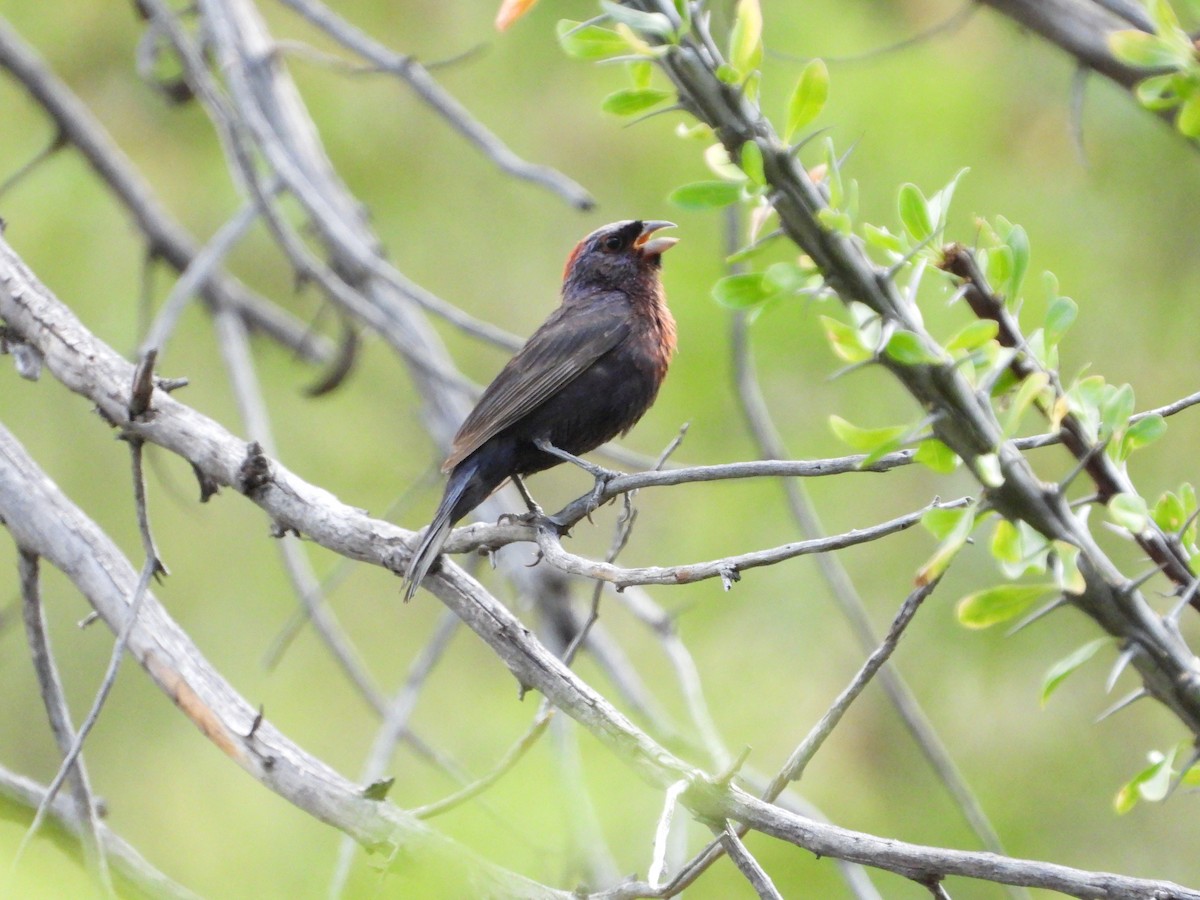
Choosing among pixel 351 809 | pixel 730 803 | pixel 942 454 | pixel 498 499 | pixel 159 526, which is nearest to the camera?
pixel 942 454

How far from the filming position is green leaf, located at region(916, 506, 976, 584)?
5.26ft

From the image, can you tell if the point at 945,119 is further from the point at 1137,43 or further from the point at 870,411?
the point at 1137,43

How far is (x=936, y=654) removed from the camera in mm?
5504

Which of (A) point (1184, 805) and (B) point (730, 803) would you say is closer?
(B) point (730, 803)

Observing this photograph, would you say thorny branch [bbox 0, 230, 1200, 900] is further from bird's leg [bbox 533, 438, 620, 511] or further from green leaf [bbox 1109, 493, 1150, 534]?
green leaf [bbox 1109, 493, 1150, 534]

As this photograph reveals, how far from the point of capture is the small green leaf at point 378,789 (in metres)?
2.58

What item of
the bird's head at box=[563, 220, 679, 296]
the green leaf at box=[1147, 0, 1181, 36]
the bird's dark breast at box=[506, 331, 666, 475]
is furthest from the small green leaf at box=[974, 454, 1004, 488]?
the bird's head at box=[563, 220, 679, 296]

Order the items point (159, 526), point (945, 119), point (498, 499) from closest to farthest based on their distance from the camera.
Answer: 1. point (498, 499)
2. point (945, 119)
3. point (159, 526)

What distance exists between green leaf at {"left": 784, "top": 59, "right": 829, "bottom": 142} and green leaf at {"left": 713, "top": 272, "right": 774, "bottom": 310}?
0.66 feet

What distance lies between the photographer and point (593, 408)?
453 centimetres

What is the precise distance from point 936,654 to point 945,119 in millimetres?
2367

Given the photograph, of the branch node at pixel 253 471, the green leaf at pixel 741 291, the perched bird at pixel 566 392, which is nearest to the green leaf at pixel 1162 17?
the green leaf at pixel 741 291

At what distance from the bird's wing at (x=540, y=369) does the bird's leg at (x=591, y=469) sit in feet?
0.53

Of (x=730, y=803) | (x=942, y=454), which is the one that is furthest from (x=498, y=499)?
(x=942, y=454)
